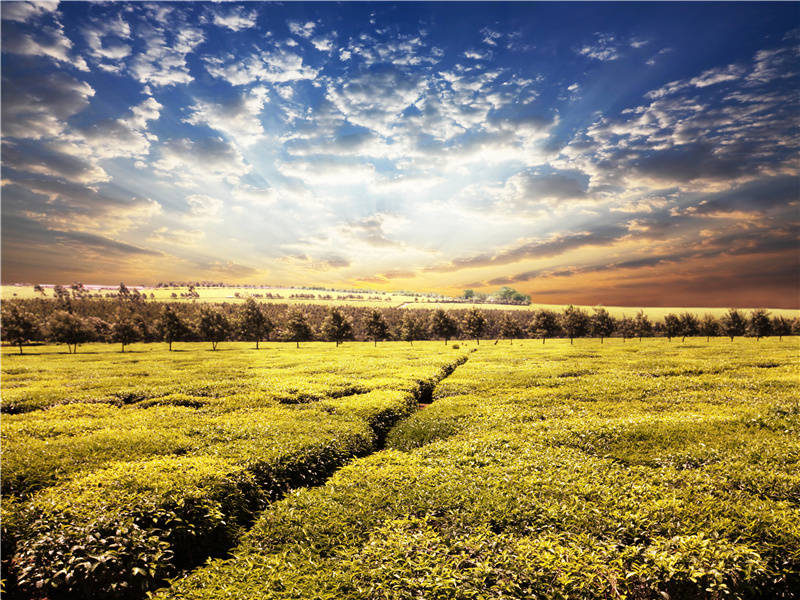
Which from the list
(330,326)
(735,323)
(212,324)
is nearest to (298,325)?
(330,326)

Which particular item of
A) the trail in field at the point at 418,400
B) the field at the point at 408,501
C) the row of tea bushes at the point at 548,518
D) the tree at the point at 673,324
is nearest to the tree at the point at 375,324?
the trail in field at the point at 418,400

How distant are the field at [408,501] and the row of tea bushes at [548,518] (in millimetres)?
67

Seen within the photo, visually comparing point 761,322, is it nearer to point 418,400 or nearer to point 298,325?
point 418,400

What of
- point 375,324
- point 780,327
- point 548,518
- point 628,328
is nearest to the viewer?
point 548,518

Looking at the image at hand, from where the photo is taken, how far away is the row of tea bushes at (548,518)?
804 centimetres

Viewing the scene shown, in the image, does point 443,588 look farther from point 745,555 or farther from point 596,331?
point 596,331

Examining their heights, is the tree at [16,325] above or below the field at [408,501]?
above

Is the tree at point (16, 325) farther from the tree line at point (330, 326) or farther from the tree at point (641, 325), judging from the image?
the tree at point (641, 325)

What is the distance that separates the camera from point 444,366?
43.0 metres

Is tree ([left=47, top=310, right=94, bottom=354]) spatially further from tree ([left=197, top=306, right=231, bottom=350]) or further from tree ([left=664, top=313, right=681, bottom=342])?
tree ([left=664, top=313, right=681, bottom=342])

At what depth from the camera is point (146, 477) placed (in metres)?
12.3

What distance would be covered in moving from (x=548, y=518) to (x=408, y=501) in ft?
15.5

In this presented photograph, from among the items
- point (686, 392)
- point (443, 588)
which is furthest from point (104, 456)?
point (686, 392)

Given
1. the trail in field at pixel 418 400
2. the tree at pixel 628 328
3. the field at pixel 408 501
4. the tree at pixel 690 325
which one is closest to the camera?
the field at pixel 408 501
